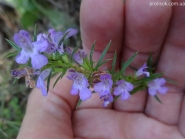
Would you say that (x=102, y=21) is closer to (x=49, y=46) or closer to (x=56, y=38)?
(x=56, y=38)

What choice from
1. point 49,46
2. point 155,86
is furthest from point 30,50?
point 155,86

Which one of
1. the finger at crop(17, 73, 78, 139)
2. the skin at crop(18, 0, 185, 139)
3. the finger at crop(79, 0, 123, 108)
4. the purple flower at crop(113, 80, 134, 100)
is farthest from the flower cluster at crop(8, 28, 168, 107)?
the finger at crop(17, 73, 78, 139)

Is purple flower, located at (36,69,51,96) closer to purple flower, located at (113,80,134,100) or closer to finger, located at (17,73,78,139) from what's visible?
purple flower, located at (113,80,134,100)

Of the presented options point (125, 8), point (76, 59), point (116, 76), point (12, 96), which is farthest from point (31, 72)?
point (12, 96)

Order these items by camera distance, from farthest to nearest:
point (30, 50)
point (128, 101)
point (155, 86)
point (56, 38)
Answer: point (128, 101)
point (155, 86)
point (56, 38)
point (30, 50)

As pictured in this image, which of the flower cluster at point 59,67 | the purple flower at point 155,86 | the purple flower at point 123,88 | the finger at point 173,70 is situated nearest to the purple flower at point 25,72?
the flower cluster at point 59,67

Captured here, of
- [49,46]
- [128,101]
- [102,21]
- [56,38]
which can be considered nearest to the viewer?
[49,46]
